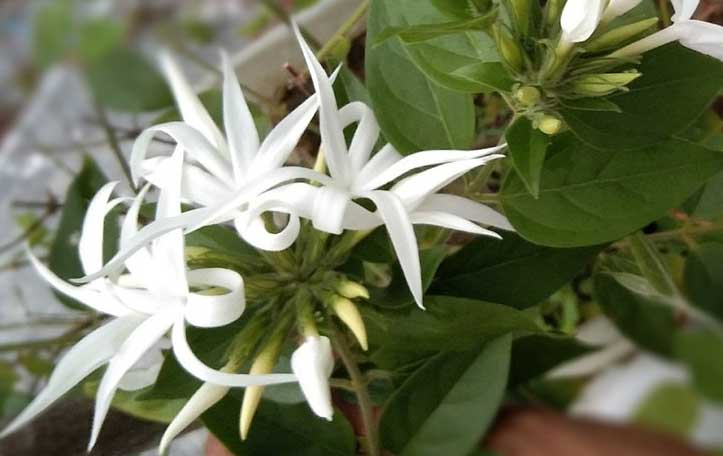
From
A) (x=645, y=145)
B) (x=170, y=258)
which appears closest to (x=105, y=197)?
(x=170, y=258)

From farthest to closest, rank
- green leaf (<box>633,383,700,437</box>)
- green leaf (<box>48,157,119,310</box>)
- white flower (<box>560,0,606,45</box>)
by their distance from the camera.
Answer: green leaf (<box>48,157,119,310</box>) < white flower (<box>560,0,606,45</box>) < green leaf (<box>633,383,700,437</box>)

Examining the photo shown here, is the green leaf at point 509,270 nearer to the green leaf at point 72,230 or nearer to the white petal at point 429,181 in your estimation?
the white petal at point 429,181

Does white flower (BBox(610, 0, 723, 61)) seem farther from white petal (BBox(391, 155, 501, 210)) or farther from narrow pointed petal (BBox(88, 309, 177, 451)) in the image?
narrow pointed petal (BBox(88, 309, 177, 451))

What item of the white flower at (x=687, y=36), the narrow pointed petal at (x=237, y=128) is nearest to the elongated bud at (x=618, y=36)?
the white flower at (x=687, y=36)

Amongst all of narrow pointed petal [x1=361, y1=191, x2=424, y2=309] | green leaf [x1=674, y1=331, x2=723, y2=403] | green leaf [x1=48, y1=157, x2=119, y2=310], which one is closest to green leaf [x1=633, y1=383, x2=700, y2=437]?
green leaf [x1=674, y1=331, x2=723, y2=403]

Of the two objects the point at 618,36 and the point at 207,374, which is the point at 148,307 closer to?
the point at 207,374

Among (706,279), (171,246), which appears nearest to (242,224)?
(171,246)
